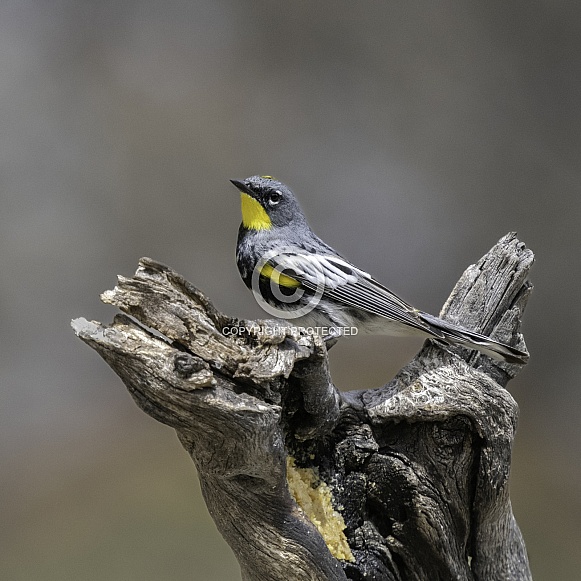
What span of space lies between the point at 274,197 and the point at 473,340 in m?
0.91

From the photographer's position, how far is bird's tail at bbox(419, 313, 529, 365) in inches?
92.9

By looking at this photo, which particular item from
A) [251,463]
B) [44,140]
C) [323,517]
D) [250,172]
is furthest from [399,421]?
[44,140]

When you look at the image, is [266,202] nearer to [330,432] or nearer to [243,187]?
[243,187]

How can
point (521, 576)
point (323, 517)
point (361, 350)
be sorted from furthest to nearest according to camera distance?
point (361, 350) → point (521, 576) → point (323, 517)

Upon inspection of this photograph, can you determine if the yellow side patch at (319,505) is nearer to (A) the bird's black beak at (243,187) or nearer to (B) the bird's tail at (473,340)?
(B) the bird's tail at (473,340)

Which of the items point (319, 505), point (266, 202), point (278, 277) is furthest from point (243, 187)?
point (319, 505)

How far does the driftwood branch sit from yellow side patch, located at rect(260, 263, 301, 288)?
1.49 feet

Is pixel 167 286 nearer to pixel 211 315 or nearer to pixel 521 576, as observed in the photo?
pixel 211 315

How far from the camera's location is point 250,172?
171 inches

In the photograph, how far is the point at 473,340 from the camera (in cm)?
236

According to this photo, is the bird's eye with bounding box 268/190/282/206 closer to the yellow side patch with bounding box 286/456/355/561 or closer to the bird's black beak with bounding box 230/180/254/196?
the bird's black beak with bounding box 230/180/254/196

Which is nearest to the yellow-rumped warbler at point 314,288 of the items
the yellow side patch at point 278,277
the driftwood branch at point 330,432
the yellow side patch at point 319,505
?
the yellow side patch at point 278,277

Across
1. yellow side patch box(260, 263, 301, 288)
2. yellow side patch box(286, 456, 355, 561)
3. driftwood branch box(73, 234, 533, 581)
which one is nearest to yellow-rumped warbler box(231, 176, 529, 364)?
yellow side patch box(260, 263, 301, 288)

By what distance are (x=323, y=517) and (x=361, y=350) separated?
2.62 m
